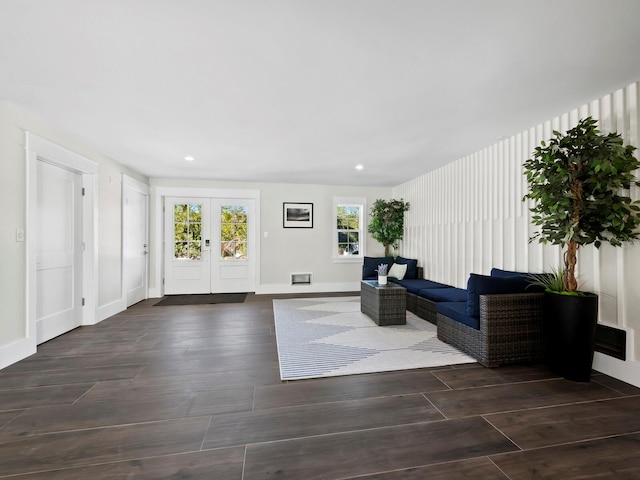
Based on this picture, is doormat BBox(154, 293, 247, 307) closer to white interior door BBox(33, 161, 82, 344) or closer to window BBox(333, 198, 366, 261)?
white interior door BBox(33, 161, 82, 344)

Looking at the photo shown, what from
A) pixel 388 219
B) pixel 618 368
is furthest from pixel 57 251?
pixel 618 368

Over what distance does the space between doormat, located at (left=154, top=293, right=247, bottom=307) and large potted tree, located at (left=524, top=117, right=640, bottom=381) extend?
4.70 m

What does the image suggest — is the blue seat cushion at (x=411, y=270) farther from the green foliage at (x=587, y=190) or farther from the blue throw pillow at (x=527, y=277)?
the green foliage at (x=587, y=190)

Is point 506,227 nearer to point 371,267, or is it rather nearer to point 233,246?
point 371,267

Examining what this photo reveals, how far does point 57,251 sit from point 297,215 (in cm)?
411

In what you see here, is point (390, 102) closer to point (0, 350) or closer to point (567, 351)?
point (567, 351)

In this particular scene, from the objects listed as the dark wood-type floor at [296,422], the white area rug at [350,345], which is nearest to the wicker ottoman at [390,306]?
the white area rug at [350,345]

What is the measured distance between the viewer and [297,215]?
657cm

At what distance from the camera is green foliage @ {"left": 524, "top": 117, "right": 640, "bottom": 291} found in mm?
2262

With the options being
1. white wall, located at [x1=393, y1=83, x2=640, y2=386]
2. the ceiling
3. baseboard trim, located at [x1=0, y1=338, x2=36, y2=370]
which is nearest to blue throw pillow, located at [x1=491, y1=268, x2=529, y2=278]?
white wall, located at [x1=393, y1=83, x2=640, y2=386]

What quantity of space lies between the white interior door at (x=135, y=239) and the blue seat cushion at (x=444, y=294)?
16.0ft

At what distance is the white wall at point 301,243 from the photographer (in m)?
6.42

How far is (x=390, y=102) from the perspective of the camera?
2.70 metres

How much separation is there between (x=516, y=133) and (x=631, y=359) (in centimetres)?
249
